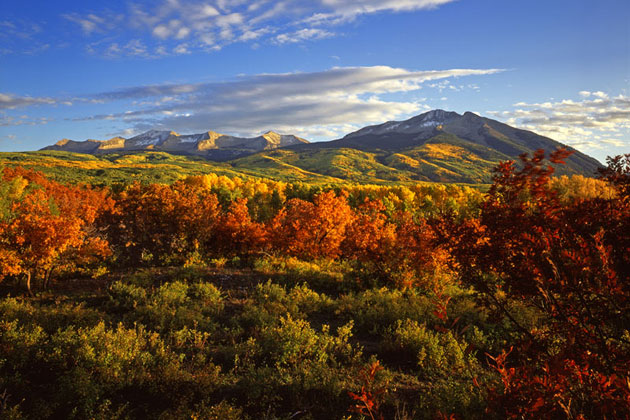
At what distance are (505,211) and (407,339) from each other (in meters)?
6.08

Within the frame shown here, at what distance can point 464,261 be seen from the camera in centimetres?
547

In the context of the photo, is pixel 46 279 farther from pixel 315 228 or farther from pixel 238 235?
pixel 315 228

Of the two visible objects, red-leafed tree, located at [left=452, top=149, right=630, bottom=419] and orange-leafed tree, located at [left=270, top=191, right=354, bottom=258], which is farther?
orange-leafed tree, located at [left=270, top=191, right=354, bottom=258]

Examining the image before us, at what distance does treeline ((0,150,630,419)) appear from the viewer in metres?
3.67

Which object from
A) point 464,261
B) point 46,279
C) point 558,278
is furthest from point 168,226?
point 558,278

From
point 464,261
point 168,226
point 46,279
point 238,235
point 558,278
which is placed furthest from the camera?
point 238,235

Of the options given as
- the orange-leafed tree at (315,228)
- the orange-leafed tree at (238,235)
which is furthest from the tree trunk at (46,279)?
the orange-leafed tree at (315,228)

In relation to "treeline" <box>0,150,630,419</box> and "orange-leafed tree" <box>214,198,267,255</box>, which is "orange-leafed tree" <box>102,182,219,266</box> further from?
"orange-leafed tree" <box>214,198,267,255</box>

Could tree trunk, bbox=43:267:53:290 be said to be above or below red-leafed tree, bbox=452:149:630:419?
below

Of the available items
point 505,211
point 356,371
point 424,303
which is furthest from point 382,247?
point 505,211

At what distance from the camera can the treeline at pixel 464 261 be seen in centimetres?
367

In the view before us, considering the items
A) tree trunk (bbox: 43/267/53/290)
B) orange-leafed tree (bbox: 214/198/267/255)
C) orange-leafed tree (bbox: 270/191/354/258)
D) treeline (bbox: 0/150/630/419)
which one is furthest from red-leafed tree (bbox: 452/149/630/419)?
tree trunk (bbox: 43/267/53/290)

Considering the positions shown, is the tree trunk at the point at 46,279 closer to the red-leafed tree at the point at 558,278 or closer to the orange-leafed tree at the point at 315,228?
the orange-leafed tree at the point at 315,228

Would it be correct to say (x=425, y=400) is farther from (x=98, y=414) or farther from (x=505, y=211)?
(x=98, y=414)
